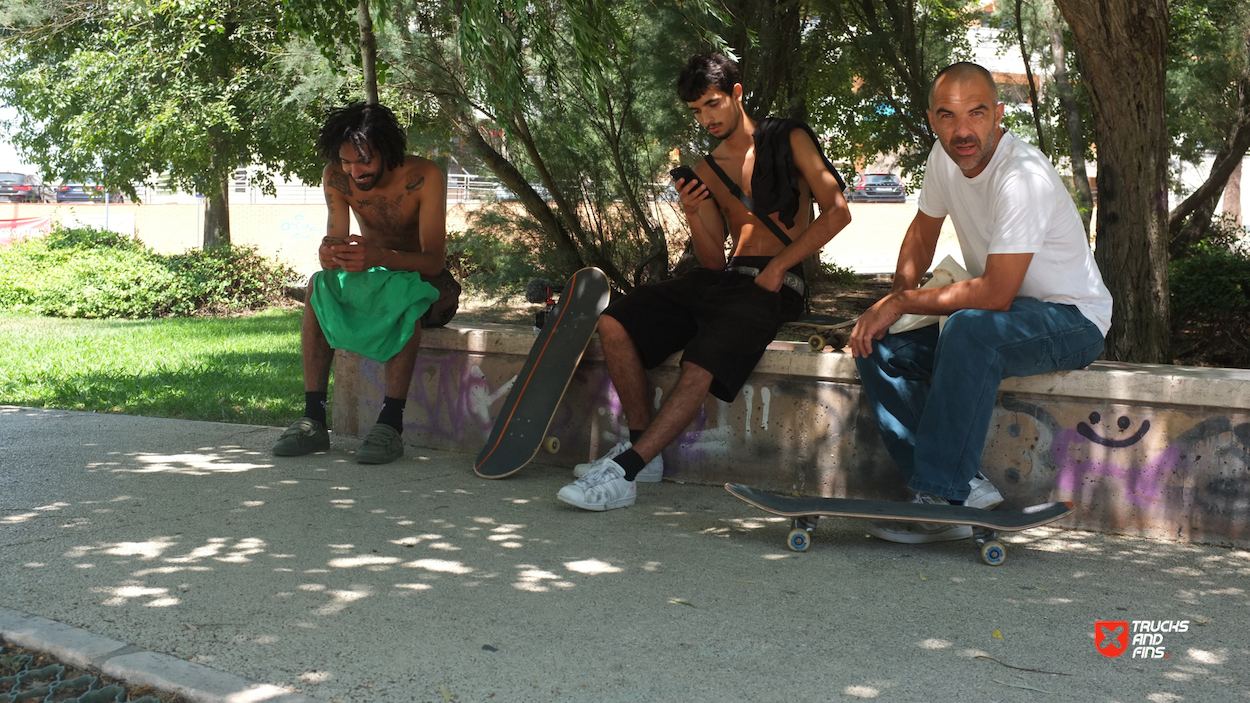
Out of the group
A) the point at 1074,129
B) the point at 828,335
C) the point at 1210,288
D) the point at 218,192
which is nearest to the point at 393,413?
the point at 828,335

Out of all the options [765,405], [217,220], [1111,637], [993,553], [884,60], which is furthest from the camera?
[217,220]

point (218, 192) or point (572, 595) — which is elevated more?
point (218, 192)

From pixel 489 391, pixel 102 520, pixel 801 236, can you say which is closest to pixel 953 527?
pixel 801 236

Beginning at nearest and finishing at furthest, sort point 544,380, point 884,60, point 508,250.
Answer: point 544,380, point 508,250, point 884,60

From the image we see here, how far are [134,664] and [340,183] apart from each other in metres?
3.14

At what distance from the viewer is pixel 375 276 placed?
4.73 metres

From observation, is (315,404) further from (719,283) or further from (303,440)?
(719,283)

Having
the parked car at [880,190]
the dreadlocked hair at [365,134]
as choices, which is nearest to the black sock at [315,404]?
the dreadlocked hair at [365,134]

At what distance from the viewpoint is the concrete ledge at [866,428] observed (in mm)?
3605

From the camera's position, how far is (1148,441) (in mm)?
3666

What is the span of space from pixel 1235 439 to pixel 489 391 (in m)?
3.20

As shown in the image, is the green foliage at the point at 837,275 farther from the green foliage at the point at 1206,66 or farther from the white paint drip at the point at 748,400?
the white paint drip at the point at 748,400

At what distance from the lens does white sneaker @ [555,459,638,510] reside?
385 centimetres

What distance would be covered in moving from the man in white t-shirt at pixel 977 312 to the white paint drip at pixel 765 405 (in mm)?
600
